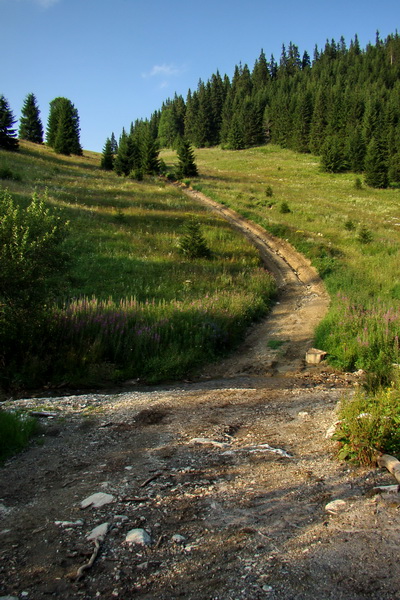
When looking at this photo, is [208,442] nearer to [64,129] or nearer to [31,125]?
[64,129]

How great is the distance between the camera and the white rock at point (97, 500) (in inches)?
137

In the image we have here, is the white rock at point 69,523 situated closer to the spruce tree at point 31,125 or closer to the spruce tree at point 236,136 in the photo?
the spruce tree at point 31,125

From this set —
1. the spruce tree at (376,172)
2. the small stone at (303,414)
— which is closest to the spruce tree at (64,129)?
the spruce tree at (376,172)

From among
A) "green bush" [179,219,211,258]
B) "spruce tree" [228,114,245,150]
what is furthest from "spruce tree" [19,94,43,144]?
"green bush" [179,219,211,258]

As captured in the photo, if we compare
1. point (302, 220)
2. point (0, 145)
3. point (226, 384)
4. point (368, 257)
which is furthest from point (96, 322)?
point (0, 145)

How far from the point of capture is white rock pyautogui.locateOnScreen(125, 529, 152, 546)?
294 cm

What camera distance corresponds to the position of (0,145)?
53469 mm

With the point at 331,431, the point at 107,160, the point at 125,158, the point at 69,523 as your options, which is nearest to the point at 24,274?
the point at 69,523

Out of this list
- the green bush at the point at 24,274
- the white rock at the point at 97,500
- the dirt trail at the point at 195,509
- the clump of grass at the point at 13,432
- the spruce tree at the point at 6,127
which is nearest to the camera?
the dirt trail at the point at 195,509

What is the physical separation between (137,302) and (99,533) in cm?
968

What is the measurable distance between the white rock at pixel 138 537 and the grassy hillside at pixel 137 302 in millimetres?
5968

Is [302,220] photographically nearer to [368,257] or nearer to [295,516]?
[368,257]

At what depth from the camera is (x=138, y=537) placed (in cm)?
299

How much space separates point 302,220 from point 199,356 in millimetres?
25045
